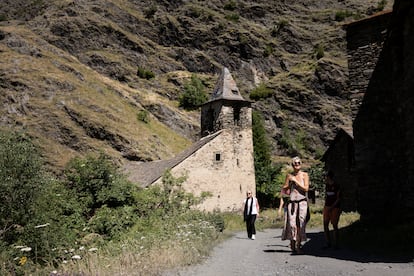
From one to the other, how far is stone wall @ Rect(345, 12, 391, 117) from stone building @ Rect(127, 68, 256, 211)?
45.0ft

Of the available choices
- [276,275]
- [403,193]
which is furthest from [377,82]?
[276,275]

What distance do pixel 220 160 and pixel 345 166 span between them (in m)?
8.52

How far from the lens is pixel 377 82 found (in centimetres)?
1220

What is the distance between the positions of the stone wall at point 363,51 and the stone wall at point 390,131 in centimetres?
24

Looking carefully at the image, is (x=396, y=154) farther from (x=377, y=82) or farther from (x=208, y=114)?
(x=208, y=114)

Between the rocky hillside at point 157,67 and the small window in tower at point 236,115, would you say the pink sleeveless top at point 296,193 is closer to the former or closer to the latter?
the small window in tower at point 236,115

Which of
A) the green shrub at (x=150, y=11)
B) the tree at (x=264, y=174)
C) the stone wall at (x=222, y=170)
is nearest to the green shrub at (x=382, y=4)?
the green shrub at (x=150, y=11)

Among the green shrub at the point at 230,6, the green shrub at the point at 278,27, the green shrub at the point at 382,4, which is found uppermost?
the green shrub at the point at 382,4

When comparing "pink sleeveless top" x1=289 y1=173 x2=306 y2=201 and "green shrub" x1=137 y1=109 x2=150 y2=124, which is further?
"green shrub" x1=137 y1=109 x2=150 y2=124

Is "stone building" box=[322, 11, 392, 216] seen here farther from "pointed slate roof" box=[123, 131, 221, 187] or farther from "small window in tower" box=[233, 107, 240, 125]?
"small window in tower" box=[233, 107, 240, 125]

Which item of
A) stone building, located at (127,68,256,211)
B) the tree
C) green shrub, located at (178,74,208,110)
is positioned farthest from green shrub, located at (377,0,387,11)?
stone building, located at (127,68,256,211)

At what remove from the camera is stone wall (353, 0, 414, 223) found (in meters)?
10.1

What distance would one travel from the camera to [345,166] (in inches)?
919

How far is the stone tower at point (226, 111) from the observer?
29438 mm
